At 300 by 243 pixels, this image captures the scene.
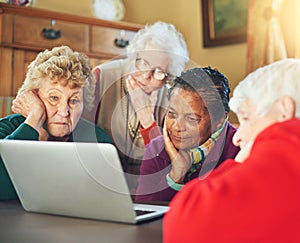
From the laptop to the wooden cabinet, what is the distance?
1.70 meters

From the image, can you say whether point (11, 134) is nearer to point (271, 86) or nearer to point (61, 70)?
point (61, 70)

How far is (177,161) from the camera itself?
1.35m

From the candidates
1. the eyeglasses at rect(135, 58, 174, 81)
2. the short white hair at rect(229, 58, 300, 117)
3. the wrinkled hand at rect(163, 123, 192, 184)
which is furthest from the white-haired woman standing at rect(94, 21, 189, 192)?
the short white hair at rect(229, 58, 300, 117)

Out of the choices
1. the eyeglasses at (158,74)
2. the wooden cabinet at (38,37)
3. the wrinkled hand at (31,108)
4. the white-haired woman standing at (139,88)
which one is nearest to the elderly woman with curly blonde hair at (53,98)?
the wrinkled hand at (31,108)

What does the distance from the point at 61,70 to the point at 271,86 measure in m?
0.88

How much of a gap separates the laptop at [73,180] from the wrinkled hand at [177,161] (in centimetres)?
32

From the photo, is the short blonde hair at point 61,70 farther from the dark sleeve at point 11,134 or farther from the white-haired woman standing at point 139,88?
the white-haired woman standing at point 139,88

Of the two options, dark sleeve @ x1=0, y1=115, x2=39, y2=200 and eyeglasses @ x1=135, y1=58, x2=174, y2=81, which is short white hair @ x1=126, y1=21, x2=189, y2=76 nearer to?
eyeglasses @ x1=135, y1=58, x2=174, y2=81

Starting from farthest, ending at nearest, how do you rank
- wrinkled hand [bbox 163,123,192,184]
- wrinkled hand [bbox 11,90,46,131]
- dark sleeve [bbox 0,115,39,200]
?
wrinkled hand [bbox 11,90,46,131] < wrinkled hand [bbox 163,123,192,184] < dark sleeve [bbox 0,115,39,200]

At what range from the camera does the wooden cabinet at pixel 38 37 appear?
102 inches

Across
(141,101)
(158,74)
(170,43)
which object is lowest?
(141,101)

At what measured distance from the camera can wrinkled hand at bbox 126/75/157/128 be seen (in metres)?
1.81

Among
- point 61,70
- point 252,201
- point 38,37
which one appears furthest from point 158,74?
point 252,201

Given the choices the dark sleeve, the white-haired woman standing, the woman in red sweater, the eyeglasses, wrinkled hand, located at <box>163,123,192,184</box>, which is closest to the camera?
the woman in red sweater
